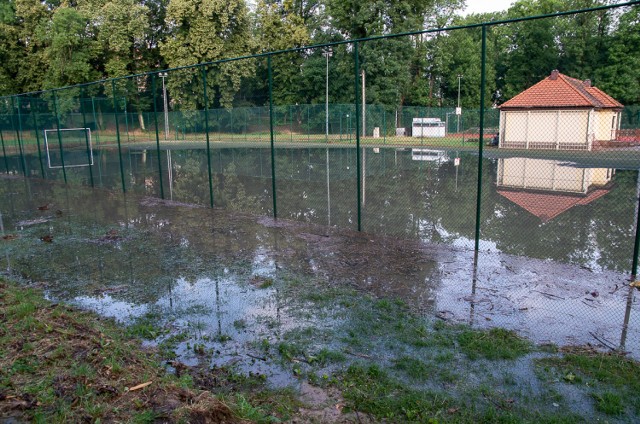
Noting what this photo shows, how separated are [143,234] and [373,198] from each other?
5.75 metres

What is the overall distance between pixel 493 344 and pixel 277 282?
275 centimetres

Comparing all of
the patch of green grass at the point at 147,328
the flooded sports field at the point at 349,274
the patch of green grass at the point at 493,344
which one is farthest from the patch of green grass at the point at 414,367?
the patch of green grass at the point at 147,328

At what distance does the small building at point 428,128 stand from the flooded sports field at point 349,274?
1885 centimetres

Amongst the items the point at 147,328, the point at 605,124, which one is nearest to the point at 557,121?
A: the point at 605,124

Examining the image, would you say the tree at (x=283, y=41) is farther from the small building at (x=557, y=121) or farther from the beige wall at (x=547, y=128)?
the beige wall at (x=547, y=128)

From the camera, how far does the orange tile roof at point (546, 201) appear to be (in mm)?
10430

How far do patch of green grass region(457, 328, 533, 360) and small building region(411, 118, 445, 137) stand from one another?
27.8 metres

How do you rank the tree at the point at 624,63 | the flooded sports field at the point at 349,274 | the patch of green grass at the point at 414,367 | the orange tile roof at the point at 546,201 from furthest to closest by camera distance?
the tree at the point at 624,63 → the orange tile roof at the point at 546,201 → the flooded sports field at the point at 349,274 → the patch of green grass at the point at 414,367

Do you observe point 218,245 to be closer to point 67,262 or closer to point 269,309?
point 67,262

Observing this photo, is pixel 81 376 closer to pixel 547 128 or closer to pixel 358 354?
pixel 358 354

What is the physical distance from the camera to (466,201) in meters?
11.9

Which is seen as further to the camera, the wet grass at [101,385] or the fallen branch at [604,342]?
the fallen branch at [604,342]

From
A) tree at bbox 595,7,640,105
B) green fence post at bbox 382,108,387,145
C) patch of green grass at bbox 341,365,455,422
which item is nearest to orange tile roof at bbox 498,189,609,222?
patch of green grass at bbox 341,365,455,422

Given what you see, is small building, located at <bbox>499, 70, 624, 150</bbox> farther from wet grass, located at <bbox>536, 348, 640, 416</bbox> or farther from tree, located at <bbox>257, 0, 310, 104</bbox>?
tree, located at <bbox>257, 0, 310, 104</bbox>
